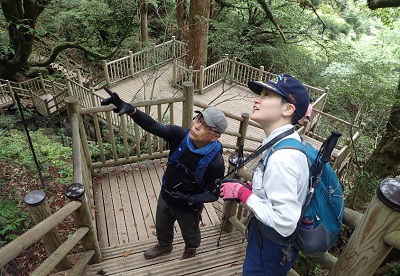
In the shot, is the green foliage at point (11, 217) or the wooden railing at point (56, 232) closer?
the wooden railing at point (56, 232)

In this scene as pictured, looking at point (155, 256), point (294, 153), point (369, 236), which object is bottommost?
point (155, 256)

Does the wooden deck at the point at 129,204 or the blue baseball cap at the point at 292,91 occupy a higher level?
the blue baseball cap at the point at 292,91

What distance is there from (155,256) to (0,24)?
9.74 meters

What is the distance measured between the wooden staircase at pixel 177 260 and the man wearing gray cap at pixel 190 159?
1.72 feet

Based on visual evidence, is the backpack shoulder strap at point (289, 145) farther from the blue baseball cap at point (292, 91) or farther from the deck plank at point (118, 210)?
the deck plank at point (118, 210)

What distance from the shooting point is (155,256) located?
11.0 feet

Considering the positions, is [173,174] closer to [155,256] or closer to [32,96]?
[155,256]

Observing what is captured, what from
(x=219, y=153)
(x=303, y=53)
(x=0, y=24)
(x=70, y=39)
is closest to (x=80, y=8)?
(x=70, y=39)

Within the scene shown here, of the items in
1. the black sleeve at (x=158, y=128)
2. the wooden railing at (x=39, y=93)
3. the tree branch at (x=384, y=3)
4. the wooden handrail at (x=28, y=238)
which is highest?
the tree branch at (x=384, y=3)

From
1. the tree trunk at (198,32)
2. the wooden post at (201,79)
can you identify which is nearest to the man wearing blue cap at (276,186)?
the tree trunk at (198,32)

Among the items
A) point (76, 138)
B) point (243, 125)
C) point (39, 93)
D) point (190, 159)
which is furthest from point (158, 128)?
point (39, 93)

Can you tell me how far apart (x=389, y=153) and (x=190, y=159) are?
3.19 metres

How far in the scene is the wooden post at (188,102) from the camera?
13.3 ft

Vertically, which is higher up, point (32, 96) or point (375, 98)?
point (375, 98)
